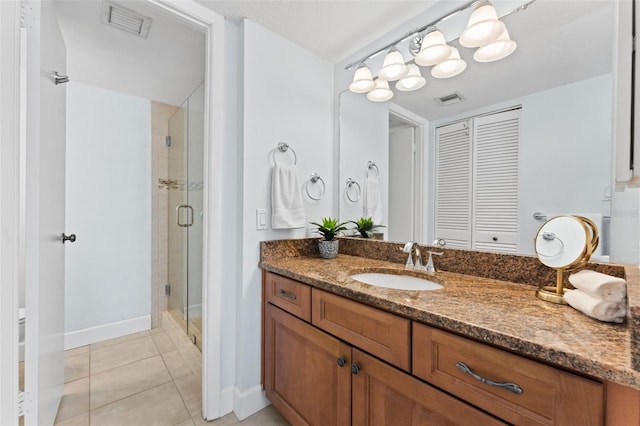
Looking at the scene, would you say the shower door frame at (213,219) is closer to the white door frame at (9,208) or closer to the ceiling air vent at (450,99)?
the white door frame at (9,208)

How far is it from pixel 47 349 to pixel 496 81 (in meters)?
2.36

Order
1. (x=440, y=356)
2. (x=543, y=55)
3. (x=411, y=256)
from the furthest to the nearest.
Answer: (x=411, y=256) → (x=543, y=55) → (x=440, y=356)

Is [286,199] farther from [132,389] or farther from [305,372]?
[132,389]

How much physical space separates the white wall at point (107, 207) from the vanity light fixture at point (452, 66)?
8.36ft

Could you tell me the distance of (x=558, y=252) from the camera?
900 mm

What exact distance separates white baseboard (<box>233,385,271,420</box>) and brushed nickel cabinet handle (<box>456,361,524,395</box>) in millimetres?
1272

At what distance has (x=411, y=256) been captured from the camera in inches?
58.6

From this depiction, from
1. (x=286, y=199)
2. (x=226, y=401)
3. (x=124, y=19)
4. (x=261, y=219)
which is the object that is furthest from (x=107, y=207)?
(x=226, y=401)

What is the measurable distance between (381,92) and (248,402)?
2.00 meters

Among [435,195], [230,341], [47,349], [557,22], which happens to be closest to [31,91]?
[47,349]

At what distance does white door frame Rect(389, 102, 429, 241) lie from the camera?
1.54 metres

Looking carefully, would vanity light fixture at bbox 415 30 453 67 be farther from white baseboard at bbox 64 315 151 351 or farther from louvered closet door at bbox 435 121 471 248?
white baseboard at bbox 64 315 151 351

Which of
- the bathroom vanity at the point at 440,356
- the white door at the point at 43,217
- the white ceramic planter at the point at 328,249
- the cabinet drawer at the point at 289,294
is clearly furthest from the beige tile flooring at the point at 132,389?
the white ceramic planter at the point at 328,249

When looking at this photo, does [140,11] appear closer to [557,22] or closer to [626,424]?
[557,22]
